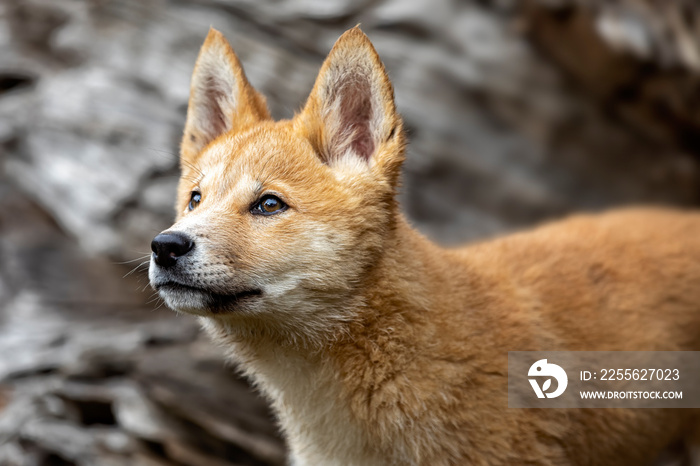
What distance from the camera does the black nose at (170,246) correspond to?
11.0ft

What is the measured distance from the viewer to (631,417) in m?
4.07

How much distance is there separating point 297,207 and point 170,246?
73 centimetres

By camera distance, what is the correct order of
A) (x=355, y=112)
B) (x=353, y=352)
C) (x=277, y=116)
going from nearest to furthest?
1. (x=353, y=352)
2. (x=355, y=112)
3. (x=277, y=116)

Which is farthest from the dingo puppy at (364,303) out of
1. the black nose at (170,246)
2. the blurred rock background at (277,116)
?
the blurred rock background at (277,116)

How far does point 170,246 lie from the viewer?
3.35m

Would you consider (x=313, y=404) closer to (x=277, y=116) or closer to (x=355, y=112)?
(x=355, y=112)

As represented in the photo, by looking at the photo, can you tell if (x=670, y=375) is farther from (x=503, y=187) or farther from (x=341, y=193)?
(x=503, y=187)

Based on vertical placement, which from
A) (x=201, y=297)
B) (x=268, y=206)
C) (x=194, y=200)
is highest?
(x=268, y=206)

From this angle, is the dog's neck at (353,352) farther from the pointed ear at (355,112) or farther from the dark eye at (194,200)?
the dark eye at (194,200)

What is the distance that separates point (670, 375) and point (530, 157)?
156 inches

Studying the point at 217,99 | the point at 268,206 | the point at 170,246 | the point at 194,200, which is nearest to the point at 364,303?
the point at 268,206

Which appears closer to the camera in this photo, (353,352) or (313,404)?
(353,352)

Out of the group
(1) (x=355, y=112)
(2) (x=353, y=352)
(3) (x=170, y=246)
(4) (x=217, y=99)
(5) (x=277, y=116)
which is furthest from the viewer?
(5) (x=277, y=116)

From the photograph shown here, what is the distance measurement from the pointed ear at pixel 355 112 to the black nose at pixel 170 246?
106cm
